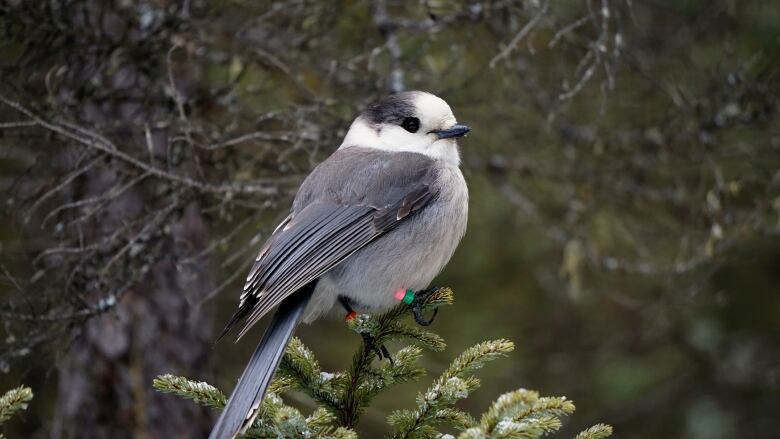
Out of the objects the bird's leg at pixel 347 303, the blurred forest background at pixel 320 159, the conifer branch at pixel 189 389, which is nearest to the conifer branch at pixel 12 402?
the conifer branch at pixel 189 389

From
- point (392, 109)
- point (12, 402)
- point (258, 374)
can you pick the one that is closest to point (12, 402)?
point (12, 402)

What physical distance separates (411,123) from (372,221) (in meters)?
0.58

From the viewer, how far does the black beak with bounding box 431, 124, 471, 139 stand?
13.0 ft

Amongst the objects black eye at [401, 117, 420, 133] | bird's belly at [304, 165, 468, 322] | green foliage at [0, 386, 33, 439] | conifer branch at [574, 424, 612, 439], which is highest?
green foliage at [0, 386, 33, 439]

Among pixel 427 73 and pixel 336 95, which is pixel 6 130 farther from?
pixel 427 73

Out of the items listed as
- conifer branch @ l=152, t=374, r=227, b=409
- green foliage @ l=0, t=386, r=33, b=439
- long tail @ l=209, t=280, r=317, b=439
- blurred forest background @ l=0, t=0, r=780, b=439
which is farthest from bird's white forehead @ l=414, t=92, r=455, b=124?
green foliage @ l=0, t=386, r=33, b=439

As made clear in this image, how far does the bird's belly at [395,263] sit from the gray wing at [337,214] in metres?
0.05

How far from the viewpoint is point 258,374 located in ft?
8.86

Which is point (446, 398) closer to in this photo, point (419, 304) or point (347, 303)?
point (419, 304)

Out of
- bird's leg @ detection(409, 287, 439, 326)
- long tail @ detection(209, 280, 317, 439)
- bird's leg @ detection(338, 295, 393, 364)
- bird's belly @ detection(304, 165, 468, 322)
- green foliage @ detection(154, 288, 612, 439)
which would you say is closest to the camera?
green foliage @ detection(154, 288, 612, 439)

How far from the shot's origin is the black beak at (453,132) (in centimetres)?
396

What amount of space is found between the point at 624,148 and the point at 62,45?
284 cm

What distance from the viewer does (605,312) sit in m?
7.07

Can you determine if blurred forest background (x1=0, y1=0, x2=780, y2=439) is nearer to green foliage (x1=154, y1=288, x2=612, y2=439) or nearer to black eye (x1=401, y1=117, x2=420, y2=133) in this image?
black eye (x1=401, y1=117, x2=420, y2=133)
